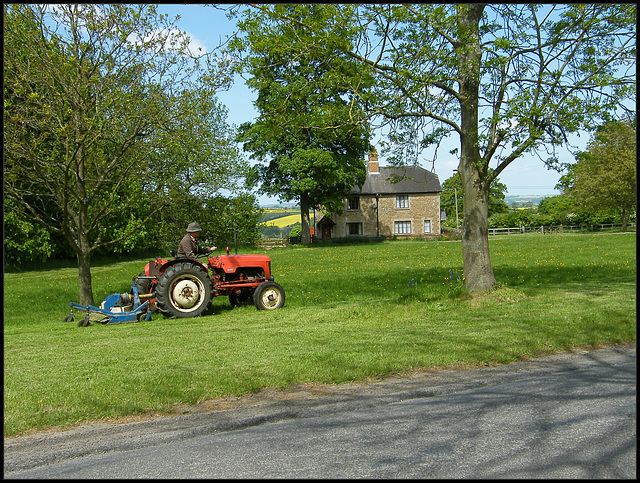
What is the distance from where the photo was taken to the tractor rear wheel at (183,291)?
40.3 feet

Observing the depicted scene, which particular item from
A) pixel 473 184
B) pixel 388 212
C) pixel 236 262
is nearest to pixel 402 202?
pixel 388 212

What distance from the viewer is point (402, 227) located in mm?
60938

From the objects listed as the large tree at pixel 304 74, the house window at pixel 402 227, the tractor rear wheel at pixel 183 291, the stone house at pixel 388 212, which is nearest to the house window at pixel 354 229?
the stone house at pixel 388 212

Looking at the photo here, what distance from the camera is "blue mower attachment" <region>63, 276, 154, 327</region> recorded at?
11.9m

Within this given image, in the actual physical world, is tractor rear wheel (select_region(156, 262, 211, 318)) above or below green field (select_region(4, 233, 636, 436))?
above

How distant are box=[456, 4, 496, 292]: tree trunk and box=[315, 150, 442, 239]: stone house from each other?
4700 cm

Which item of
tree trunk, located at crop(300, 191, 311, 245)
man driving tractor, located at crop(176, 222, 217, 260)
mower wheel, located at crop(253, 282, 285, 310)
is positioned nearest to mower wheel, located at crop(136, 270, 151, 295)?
man driving tractor, located at crop(176, 222, 217, 260)

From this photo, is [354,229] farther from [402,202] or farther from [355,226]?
[402,202]

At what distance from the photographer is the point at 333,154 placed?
4472cm

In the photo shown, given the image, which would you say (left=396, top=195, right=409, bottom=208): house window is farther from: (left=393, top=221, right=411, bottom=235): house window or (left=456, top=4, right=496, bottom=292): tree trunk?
(left=456, top=4, right=496, bottom=292): tree trunk

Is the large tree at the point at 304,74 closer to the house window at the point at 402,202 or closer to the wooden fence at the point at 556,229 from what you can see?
the house window at the point at 402,202

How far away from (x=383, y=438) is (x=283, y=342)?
4.41 meters

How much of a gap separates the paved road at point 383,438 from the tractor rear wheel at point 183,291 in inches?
263

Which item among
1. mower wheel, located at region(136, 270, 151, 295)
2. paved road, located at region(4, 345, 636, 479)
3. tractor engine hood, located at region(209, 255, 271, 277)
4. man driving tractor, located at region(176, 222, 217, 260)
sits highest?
man driving tractor, located at region(176, 222, 217, 260)
